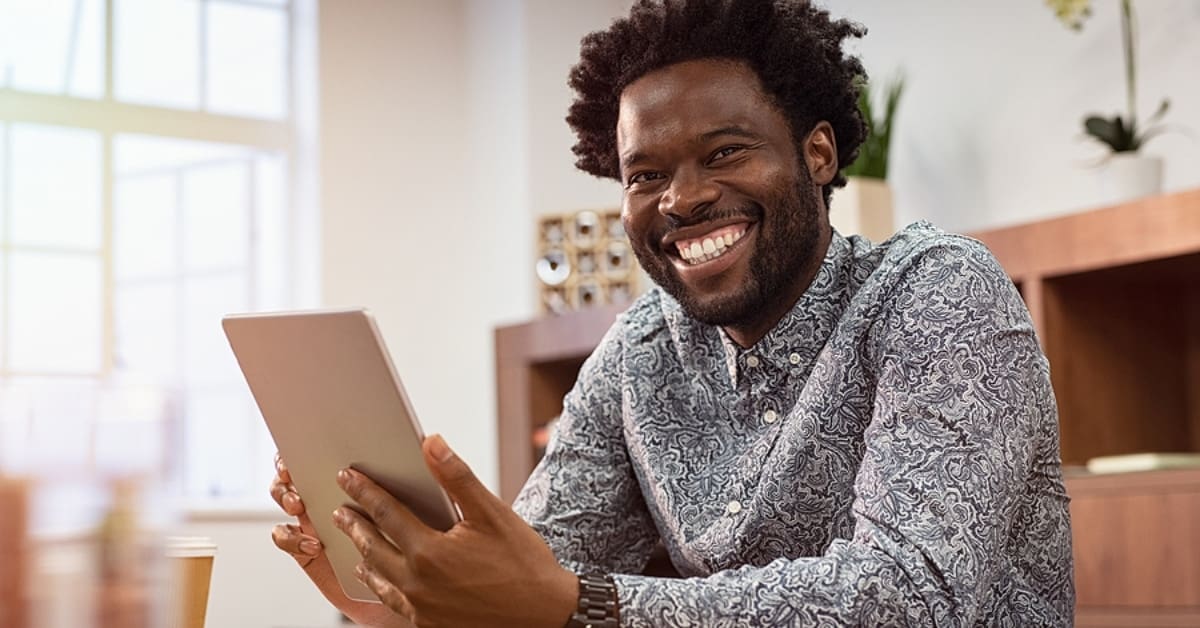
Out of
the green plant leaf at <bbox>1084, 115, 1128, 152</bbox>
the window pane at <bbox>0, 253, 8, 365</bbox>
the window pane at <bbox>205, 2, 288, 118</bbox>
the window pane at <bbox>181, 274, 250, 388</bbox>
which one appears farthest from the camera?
the window pane at <bbox>205, 2, 288, 118</bbox>

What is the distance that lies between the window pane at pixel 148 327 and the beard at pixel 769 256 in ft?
12.2

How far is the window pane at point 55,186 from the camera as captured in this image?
4.95 meters

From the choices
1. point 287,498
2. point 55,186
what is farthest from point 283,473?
point 55,186

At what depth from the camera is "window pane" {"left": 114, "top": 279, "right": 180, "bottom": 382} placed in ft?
16.8

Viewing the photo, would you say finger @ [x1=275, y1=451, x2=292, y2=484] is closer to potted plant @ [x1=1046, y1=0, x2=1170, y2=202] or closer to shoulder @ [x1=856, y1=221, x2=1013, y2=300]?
shoulder @ [x1=856, y1=221, x2=1013, y2=300]

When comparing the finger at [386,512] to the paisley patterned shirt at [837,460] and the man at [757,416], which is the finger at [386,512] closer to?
the man at [757,416]

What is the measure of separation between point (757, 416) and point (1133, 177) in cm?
205

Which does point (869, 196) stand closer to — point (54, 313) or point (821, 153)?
point (821, 153)

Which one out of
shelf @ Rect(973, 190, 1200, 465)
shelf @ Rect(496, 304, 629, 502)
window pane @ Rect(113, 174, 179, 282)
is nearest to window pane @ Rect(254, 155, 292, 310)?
window pane @ Rect(113, 174, 179, 282)

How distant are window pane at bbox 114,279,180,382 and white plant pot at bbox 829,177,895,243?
2.46m

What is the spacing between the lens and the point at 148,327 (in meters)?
5.20

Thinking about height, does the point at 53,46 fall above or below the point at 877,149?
above

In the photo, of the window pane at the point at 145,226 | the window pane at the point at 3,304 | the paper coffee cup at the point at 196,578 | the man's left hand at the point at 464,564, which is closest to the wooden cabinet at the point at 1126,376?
the man's left hand at the point at 464,564

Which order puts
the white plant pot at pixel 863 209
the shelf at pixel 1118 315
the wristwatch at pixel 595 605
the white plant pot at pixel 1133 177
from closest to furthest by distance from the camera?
1. the wristwatch at pixel 595 605
2. the shelf at pixel 1118 315
3. the white plant pot at pixel 1133 177
4. the white plant pot at pixel 863 209
